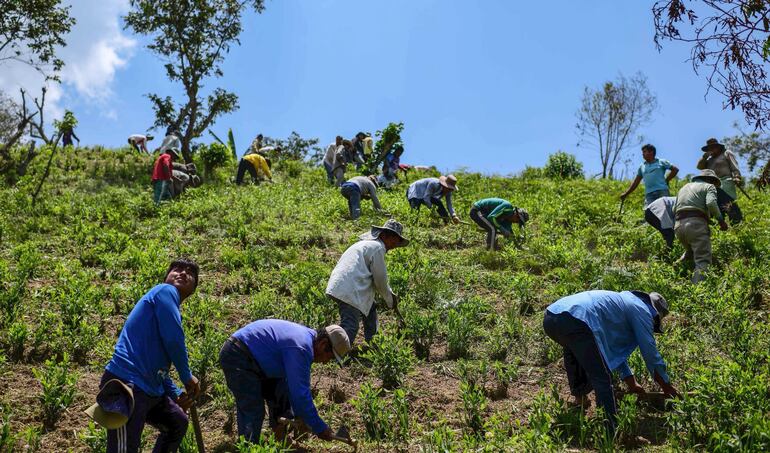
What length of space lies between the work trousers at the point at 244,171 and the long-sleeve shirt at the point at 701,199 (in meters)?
11.2

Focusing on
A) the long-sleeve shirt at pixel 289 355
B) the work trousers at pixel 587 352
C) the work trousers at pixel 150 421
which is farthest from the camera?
the work trousers at pixel 587 352

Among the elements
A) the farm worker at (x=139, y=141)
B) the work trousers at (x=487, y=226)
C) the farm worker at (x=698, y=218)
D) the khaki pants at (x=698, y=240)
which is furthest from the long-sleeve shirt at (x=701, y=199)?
the farm worker at (x=139, y=141)

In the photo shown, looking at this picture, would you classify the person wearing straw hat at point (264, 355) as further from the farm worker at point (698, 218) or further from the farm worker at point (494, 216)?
the farm worker at point (494, 216)

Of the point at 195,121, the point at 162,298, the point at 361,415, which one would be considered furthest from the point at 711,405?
the point at 195,121

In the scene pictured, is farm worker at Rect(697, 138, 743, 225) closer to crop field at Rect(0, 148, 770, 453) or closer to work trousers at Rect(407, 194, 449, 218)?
crop field at Rect(0, 148, 770, 453)

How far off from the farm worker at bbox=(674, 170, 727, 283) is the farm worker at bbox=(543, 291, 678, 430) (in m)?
3.75

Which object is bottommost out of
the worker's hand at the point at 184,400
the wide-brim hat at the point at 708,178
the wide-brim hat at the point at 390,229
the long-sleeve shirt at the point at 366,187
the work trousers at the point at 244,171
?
the worker's hand at the point at 184,400

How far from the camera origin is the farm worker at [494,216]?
11672 millimetres

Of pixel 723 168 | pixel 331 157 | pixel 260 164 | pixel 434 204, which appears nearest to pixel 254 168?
pixel 260 164

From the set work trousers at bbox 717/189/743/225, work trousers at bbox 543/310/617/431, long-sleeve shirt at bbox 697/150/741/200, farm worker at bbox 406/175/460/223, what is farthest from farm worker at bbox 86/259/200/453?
work trousers at bbox 717/189/743/225

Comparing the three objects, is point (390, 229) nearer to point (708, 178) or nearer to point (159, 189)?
point (708, 178)

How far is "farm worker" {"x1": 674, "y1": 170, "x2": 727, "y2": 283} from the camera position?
9172mm

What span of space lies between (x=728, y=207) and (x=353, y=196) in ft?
21.8

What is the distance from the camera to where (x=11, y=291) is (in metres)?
8.20
